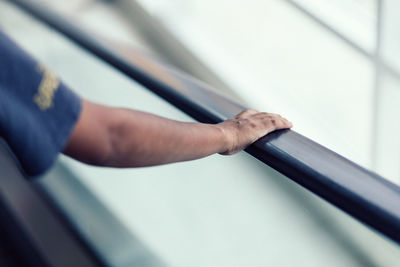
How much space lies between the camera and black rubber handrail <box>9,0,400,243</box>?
550 mm

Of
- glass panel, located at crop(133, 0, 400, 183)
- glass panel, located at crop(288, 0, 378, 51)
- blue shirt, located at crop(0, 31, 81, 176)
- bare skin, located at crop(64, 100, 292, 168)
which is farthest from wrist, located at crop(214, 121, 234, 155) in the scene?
glass panel, located at crop(288, 0, 378, 51)

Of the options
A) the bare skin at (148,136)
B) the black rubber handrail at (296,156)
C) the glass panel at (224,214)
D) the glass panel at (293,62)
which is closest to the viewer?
the black rubber handrail at (296,156)

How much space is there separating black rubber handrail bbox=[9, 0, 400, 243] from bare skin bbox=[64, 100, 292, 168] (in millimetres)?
30

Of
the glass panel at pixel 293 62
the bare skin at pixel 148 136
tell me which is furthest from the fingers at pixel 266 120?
the glass panel at pixel 293 62

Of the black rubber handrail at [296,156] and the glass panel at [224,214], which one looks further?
the glass panel at [224,214]

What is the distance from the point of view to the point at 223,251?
96 centimetres

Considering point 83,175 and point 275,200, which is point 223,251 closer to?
point 275,200

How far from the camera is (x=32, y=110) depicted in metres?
0.64

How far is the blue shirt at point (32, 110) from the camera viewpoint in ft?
2.04

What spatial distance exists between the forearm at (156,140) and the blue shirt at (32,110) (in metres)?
0.07

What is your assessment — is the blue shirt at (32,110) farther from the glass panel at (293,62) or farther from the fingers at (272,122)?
the glass panel at (293,62)

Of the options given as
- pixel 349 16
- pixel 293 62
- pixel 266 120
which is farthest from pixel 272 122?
pixel 293 62

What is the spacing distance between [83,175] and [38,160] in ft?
2.77

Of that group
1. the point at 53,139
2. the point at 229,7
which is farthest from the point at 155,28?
the point at 53,139
